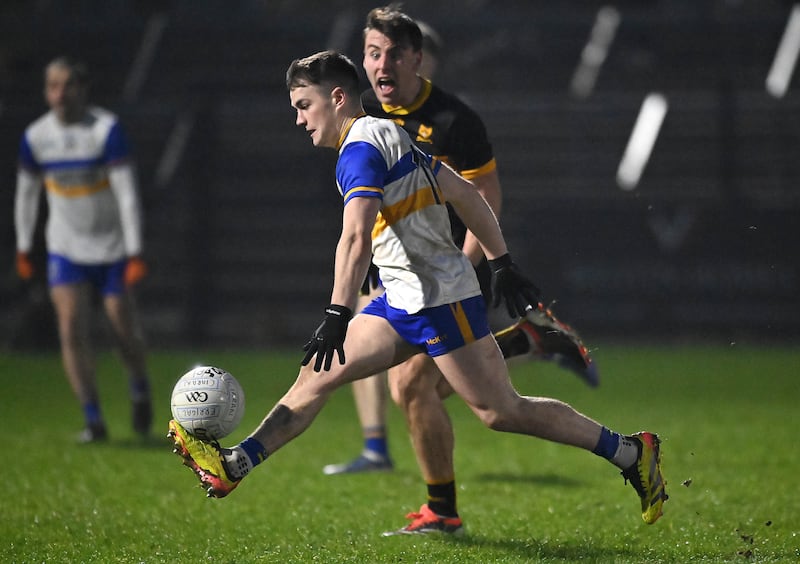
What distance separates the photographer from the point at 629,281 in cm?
1634

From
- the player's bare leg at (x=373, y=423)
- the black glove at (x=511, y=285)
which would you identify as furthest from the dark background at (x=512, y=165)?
the black glove at (x=511, y=285)

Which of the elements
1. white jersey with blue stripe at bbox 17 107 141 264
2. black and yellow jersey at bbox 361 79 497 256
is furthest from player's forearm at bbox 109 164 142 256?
black and yellow jersey at bbox 361 79 497 256

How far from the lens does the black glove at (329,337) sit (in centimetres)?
477

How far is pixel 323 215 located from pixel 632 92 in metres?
4.45

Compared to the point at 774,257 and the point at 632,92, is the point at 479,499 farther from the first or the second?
the point at 632,92

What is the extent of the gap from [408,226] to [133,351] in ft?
15.4

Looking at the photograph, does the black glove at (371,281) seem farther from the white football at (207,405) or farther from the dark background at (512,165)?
the dark background at (512,165)

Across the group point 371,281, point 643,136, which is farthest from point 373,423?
point 643,136

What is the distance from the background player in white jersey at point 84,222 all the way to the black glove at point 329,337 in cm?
462

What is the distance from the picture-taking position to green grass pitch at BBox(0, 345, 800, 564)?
216 inches

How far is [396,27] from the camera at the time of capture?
5887 millimetres

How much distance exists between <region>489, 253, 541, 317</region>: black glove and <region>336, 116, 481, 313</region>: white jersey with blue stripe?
144mm

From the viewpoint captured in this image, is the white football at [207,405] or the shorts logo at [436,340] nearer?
the white football at [207,405]

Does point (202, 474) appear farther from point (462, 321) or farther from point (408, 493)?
point (408, 493)
